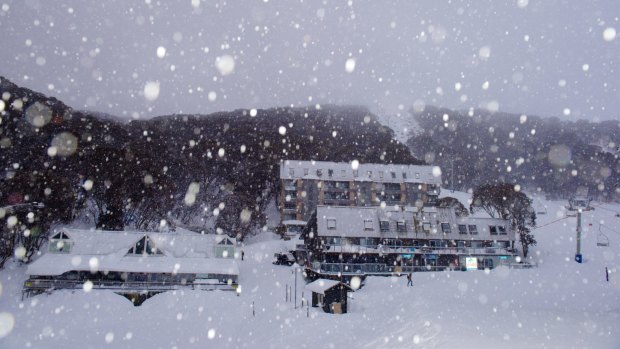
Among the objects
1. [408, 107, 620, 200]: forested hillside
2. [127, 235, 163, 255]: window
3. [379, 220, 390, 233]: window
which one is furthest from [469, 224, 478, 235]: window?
[408, 107, 620, 200]: forested hillside

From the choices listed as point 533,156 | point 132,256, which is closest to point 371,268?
point 132,256

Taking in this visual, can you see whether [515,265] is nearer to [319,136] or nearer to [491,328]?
[491,328]

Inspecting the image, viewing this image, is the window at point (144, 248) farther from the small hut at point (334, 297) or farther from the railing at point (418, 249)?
the small hut at point (334, 297)

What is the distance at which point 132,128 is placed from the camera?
81000mm

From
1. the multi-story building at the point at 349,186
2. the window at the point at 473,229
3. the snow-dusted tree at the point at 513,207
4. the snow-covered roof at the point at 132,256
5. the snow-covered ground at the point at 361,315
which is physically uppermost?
the multi-story building at the point at 349,186

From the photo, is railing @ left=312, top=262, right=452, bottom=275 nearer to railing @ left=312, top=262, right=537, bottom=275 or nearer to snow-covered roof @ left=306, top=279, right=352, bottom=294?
railing @ left=312, top=262, right=537, bottom=275

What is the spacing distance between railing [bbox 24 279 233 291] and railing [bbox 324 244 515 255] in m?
12.9

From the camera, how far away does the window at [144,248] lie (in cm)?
4244

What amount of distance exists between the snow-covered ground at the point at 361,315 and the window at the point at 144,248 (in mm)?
5768

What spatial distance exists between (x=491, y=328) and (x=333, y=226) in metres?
27.9

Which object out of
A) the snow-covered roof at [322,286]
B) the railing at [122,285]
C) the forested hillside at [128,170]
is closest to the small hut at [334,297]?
the snow-covered roof at [322,286]

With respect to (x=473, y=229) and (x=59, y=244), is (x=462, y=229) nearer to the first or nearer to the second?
(x=473, y=229)

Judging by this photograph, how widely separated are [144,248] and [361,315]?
24304mm

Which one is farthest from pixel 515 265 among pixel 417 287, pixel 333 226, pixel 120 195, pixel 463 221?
pixel 120 195
